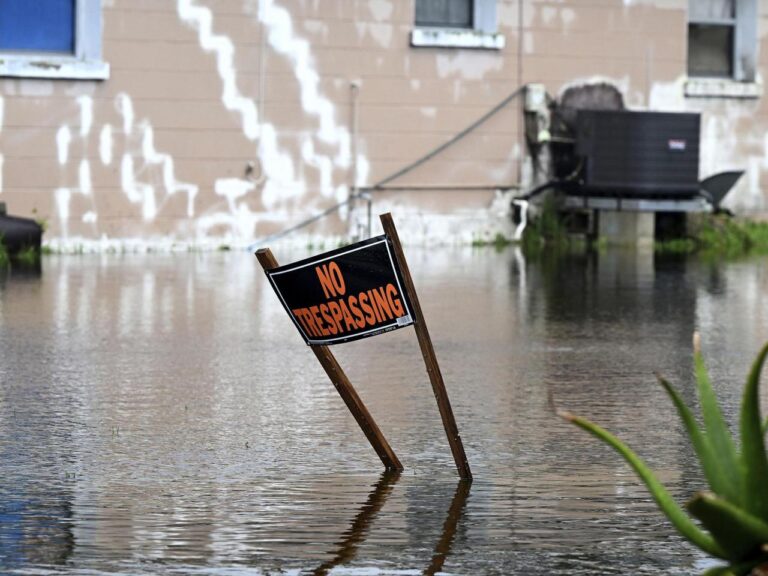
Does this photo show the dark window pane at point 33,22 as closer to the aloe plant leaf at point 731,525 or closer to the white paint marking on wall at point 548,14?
the white paint marking on wall at point 548,14

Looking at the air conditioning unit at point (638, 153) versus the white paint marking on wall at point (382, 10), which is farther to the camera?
the air conditioning unit at point (638, 153)

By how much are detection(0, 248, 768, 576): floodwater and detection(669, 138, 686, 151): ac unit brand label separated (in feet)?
19.8

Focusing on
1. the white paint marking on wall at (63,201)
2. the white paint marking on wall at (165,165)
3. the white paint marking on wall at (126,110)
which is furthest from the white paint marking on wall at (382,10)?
the white paint marking on wall at (63,201)

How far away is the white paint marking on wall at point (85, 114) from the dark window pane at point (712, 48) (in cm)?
843

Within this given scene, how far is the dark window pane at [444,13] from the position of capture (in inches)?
856

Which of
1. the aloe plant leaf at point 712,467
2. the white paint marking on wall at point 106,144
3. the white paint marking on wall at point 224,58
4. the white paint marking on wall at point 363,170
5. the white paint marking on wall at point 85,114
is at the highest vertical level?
the white paint marking on wall at point 224,58

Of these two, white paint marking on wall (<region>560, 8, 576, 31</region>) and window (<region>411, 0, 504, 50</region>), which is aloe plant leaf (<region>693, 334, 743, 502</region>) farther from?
white paint marking on wall (<region>560, 8, 576, 31</region>)

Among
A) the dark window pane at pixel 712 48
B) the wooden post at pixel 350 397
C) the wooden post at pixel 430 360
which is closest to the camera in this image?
the wooden post at pixel 430 360

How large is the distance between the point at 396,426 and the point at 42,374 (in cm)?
274

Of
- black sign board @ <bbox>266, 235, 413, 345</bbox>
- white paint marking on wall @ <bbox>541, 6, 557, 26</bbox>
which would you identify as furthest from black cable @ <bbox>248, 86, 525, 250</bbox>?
black sign board @ <bbox>266, 235, 413, 345</bbox>

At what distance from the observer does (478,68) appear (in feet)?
71.4

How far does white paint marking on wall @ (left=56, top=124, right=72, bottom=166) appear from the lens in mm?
19969

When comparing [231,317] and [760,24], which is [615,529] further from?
[760,24]

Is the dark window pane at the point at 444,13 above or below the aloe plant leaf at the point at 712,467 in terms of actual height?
above
